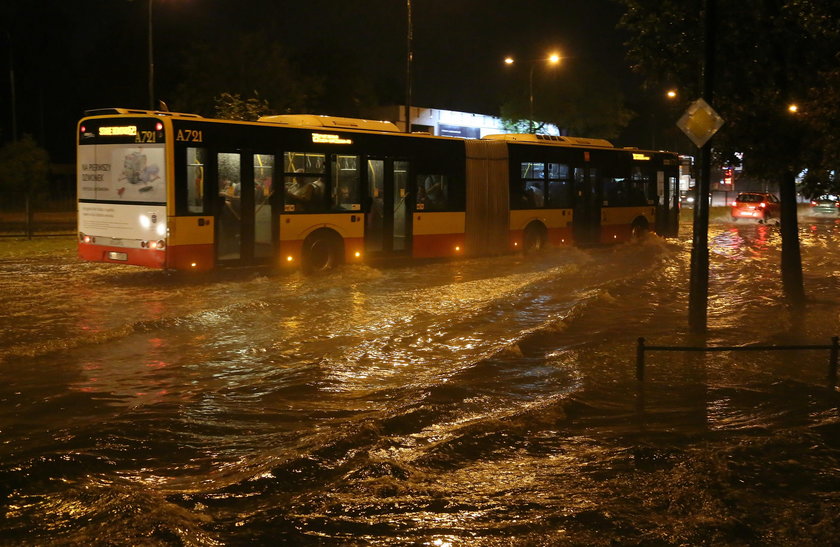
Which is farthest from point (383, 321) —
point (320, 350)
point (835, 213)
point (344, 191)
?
point (835, 213)

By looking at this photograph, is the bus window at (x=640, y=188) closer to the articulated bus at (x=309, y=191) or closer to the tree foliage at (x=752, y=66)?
the articulated bus at (x=309, y=191)

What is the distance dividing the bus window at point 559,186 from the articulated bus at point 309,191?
1.7 inches

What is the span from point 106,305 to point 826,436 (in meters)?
11.0

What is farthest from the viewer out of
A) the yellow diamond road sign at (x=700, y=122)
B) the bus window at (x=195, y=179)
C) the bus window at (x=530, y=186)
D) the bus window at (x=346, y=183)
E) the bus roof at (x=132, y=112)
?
the bus window at (x=530, y=186)

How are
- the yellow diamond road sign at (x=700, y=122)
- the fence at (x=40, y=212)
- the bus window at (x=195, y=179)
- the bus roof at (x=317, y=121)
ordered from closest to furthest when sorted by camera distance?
the yellow diamond road sign at (x=700, y=122) < the bus window at (x=195, y=179) < the bus roof at (x=317, y=121) < the fence at (x=40, y=212)

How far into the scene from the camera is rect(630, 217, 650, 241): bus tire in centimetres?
2925

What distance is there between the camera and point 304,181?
1852cm

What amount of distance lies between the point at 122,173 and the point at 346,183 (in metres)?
4.80

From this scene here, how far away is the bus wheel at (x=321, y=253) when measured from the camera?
735 inches

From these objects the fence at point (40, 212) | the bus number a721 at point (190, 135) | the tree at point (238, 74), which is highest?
the tree at point (238, 74)

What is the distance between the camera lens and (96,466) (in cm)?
670

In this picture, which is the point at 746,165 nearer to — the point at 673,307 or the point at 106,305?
the point at 673,307

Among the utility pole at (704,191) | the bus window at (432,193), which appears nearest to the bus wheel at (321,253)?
the bus window at (432,193)

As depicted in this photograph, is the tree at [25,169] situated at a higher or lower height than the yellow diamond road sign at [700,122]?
higher
